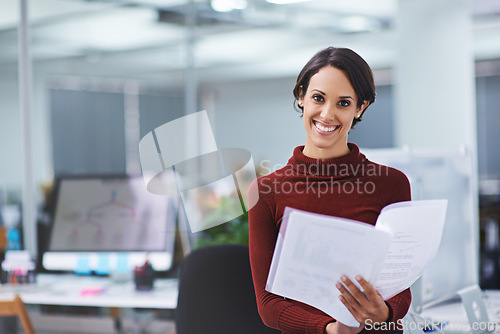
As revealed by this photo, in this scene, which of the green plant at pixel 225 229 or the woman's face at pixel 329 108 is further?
the green plant at pixel 225 229

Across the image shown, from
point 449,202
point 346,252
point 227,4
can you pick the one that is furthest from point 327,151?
point 227,4

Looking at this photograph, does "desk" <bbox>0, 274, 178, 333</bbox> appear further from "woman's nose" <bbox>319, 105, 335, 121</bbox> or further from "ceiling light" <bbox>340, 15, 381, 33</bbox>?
"ceiling light" <bbox>340, 15, 381, 33</bbox>

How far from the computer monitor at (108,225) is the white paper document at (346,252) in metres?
1.89

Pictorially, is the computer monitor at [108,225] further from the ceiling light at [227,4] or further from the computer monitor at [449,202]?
the ceiling light at [227,4]

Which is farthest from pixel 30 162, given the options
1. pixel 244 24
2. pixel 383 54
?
pixel 383 54

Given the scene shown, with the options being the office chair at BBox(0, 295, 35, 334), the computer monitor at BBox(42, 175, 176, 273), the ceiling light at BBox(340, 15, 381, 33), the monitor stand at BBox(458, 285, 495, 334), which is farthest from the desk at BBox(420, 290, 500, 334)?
the ceiling light at BBox(340, 15, 381, 33)

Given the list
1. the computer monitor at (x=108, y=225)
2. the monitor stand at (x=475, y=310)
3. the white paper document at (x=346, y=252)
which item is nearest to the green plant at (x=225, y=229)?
the computer monitor at (x=108, y=225)

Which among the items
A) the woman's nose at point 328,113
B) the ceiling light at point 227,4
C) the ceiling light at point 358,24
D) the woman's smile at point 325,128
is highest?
the ceiling light at point 358,24

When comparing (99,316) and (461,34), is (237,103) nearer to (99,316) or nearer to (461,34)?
(461,34)

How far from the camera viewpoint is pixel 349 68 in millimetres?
1294

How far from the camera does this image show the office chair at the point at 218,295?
6.45 feet

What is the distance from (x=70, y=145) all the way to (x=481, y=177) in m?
6.05

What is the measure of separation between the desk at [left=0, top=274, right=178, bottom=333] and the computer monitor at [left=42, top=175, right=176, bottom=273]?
10 centimetres

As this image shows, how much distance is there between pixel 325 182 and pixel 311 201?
5 centimetres
